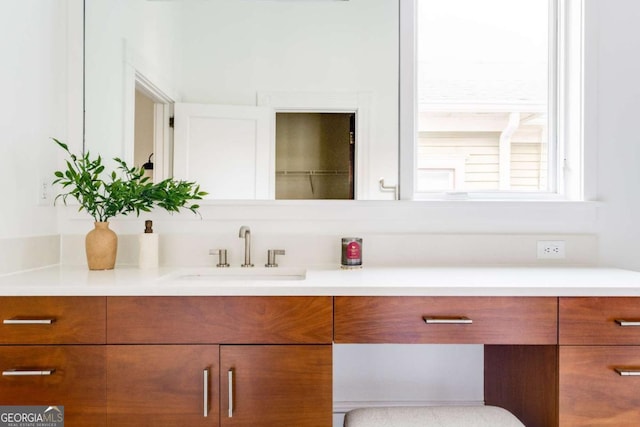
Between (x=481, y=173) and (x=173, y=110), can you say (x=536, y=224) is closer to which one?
(x=481, y=173)

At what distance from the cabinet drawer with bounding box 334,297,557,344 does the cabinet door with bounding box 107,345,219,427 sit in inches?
17.6

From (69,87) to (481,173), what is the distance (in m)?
1.83

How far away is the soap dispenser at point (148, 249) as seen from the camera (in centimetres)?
169

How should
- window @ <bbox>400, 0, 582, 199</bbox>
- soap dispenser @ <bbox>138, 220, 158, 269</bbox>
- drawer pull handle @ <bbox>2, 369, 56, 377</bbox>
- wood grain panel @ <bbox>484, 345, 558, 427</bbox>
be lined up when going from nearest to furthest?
drawer pull handle @ <bbox>2, 369, 56, 377</bbox>
wood grain panel @ <bbox>484, 345, 558, 427</bbox>
soap dispenser @ <bbox>138, 220, 158, 269</bbox>
window @ <bbox>400, 0, 582, 199</bbox>

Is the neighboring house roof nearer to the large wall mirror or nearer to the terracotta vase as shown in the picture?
the large wall mirror

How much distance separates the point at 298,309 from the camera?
1293 millimetres

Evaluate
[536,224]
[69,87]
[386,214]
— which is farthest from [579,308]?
[69,87]

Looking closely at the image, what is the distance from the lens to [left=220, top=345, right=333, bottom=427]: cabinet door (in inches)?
50.6

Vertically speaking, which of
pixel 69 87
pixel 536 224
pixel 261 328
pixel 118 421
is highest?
pixel 69 87

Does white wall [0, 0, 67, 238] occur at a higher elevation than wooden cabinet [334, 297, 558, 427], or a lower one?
higher

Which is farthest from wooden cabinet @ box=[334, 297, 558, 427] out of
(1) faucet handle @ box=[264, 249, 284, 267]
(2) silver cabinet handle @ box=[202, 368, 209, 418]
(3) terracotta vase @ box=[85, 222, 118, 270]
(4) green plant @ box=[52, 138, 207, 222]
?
(3) terracotta vase @ box=[85, 222, 118, 270]

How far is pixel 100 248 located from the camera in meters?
1.62

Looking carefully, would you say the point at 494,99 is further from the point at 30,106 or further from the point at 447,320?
the point at 30,106

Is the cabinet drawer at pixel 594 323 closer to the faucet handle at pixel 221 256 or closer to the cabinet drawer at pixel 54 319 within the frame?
the faucet handle at pixel 221 256
